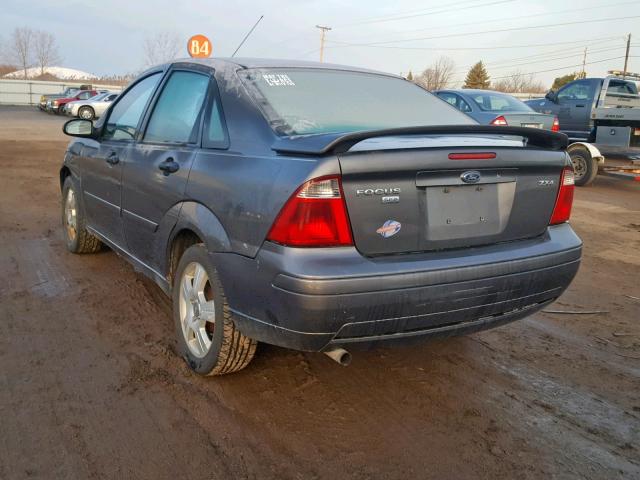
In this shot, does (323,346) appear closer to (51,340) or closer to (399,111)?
(399,111)

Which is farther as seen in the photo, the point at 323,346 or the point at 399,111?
the point at 399,111

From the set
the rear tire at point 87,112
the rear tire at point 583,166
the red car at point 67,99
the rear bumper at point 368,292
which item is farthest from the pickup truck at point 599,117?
the red car at point 67,99

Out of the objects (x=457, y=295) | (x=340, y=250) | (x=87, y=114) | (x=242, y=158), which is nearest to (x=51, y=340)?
(x=242, y=158)

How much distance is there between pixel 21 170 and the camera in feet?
36.1

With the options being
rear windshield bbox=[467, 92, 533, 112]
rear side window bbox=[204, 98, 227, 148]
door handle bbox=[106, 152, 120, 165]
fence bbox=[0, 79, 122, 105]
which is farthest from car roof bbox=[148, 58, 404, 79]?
fence bbox=[0, 79, 122, 105]

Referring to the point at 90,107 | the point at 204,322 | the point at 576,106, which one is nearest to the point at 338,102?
the point at 204,322

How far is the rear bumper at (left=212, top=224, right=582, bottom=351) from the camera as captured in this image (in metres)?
2.36

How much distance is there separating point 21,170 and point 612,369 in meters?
10.9

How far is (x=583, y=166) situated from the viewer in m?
11.7

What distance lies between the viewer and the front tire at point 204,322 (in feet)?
9.29

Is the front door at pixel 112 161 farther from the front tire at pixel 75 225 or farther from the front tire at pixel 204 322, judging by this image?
the front tire at pixel 204 322

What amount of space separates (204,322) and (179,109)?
1323 millimetres

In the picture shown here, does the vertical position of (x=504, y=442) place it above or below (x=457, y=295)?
below

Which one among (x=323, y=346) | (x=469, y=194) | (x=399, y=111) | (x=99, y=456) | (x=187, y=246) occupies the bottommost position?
(x=99, y=456)
